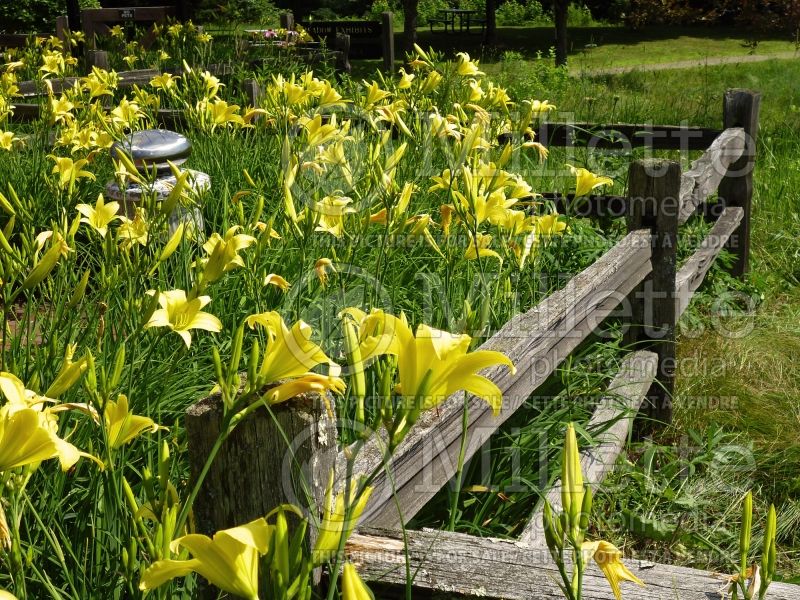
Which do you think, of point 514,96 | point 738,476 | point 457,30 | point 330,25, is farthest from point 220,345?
point 457,30

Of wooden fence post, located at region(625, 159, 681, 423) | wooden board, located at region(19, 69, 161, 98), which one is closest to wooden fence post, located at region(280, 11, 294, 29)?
wooden board, located at region(19, 69, 161, 98)

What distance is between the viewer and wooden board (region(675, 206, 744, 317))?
3.94 m

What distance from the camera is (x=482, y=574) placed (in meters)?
1.39

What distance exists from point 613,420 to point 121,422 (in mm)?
1835

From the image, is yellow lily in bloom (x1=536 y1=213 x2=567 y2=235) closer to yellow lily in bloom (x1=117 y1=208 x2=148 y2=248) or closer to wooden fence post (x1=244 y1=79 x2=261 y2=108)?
yellow lily in bloom (x1=117 y1=208 x2=148 y2=248)

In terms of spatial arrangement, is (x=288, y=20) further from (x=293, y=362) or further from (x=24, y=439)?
(x=24, y=439)

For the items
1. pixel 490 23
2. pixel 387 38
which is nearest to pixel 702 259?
pixel 387 38

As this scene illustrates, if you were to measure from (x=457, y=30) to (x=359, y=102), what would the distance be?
21795 millimetres

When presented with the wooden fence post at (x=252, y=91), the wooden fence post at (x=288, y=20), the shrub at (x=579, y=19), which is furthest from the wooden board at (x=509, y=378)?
the shrub at (x=579, y=19)

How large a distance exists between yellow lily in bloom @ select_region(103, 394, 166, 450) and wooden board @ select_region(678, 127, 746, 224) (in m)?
3.03

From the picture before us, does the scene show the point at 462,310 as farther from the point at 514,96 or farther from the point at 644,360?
the point at 514,96

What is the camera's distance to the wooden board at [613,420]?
2363mm

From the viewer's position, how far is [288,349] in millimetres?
1060

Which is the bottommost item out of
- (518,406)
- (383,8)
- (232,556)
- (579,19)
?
(518,406)
